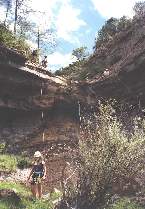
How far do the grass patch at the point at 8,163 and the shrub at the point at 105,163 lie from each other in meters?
7.84

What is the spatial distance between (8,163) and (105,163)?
981 cm

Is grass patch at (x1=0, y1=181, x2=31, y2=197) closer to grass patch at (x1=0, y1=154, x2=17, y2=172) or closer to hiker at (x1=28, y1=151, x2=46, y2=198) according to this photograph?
hiker at (x1=28, y1=151, x2=46, y2=198)

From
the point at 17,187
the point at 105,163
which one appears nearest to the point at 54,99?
the point at 17,187

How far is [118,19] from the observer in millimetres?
49375

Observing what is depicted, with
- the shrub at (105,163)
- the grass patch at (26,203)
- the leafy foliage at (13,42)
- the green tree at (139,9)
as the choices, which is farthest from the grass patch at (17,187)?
the green tree at (139,9)

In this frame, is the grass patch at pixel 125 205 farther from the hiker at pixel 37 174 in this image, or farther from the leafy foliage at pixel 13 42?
the leafy foliage at pixel 13 42

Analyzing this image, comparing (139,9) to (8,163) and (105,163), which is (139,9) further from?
(105,163)

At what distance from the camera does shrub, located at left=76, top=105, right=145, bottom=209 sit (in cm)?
1731

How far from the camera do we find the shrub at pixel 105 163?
17.3 metres

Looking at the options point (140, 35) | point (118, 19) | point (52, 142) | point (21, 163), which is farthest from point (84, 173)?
point (118, 19)

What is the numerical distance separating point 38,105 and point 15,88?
5.68ft

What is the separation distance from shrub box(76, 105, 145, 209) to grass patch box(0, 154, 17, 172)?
7.84 metres

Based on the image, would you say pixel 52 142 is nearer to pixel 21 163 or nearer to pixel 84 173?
pixel 21 163

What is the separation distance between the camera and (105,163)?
1750 centimetres
